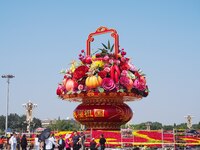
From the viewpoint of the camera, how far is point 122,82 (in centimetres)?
2800

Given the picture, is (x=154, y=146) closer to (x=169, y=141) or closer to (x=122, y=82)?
(x=169, y=141)

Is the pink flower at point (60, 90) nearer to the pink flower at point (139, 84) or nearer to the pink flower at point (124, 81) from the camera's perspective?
the pink flower at point (124, 81)

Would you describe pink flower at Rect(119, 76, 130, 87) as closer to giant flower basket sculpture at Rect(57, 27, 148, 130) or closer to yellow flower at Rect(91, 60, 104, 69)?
giant flower basket sculpture at Rect(57, 27, 148, 130)

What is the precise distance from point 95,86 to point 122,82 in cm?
213

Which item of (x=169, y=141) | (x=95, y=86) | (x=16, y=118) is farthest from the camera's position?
(x=16, y=118)

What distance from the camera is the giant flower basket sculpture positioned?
27.9 m

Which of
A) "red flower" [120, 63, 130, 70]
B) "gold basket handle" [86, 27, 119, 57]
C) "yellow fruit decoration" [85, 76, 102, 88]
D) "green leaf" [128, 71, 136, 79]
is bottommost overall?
"yellow fruit decoration" [85, 76, 102, 88]

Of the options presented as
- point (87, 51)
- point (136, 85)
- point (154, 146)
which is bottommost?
point (154, 146)

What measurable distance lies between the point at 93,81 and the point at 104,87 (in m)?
1.04

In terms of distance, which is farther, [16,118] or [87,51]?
[16,118]

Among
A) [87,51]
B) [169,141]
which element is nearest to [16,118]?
[87,51]

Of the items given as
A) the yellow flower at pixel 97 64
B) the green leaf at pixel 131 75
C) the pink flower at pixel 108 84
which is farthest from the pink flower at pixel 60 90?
the green leaf at pixel 131 75

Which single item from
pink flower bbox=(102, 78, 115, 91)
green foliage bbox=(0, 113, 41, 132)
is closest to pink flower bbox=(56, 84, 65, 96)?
pink flower bbox=(102, 78, 115, 91)

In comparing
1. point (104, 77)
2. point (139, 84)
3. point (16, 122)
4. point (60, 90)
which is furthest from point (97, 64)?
point (16, 122)
